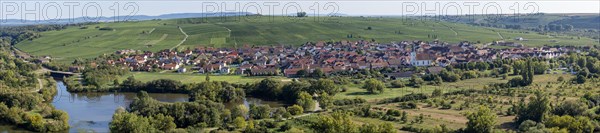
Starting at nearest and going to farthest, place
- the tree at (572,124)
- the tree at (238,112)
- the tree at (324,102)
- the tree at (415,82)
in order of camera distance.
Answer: the tree at (572,124) < the tree at (238,112) < the tree at (324,102) < the tree at (415,82)

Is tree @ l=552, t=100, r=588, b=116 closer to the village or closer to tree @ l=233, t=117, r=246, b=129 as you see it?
tree @ l=233, t=117, r=246, b=129

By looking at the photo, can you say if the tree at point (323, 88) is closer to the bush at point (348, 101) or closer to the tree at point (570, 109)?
the bush at point (348, 101)

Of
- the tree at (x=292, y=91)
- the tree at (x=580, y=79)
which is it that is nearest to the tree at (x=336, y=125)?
the tree at (x=292, y=91)

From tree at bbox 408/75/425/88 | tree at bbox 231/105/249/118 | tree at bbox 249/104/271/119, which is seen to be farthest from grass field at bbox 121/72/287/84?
tree at bbox 249/104/271/119

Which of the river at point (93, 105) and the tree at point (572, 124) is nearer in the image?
the tree at point (572, 124)

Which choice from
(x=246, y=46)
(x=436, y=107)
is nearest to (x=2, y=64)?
(x=246, y=46)

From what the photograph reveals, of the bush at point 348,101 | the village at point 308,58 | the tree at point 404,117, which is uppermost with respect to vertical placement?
the village at point 308,58

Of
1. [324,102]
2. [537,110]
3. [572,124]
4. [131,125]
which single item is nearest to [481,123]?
[572,124]
